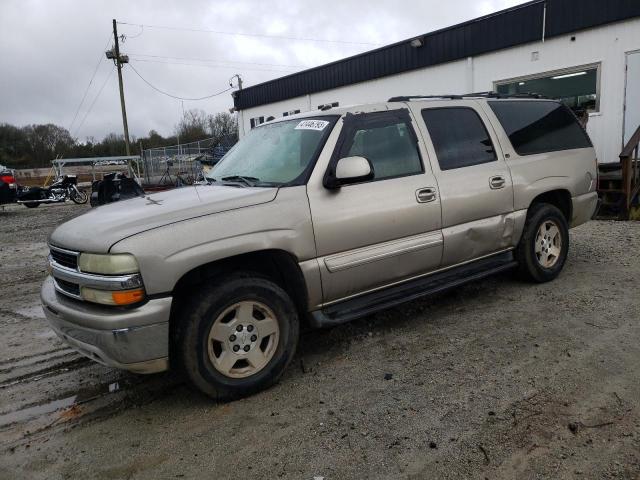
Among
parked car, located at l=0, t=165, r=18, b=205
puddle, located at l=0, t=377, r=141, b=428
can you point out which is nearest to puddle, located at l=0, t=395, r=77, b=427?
puddle, located at l=0, t=377, r=141, b=428

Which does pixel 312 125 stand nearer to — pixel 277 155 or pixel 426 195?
pixel 277 155

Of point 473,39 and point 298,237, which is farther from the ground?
point 473,39

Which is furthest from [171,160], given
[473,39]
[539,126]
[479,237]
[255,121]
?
[479,237]

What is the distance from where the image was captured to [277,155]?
389 cm

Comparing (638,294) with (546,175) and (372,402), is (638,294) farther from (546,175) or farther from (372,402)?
(372,402)

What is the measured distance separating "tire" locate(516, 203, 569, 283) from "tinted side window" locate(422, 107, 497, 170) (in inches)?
33.0

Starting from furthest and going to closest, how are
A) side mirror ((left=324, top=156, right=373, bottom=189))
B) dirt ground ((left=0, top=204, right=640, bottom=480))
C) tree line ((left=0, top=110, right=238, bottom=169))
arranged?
tree line ((left=0, top=110, right=238, bottom=169)) → side mirror ((left=324, top=156, right=373, bottom=189)) → dirt ground ((left=0, top=204, right=640, bottom=480))

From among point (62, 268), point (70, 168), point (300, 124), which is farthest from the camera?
point (70, 168)

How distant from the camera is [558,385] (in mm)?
3055

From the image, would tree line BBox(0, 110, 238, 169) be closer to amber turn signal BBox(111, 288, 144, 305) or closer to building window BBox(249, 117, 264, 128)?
building window BBox(249, 117, 264, 128)

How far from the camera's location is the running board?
3479 millimetres

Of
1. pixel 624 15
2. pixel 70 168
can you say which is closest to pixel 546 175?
pixel 624 15

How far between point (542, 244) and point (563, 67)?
7687mm

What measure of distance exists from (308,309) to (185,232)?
1.06m
